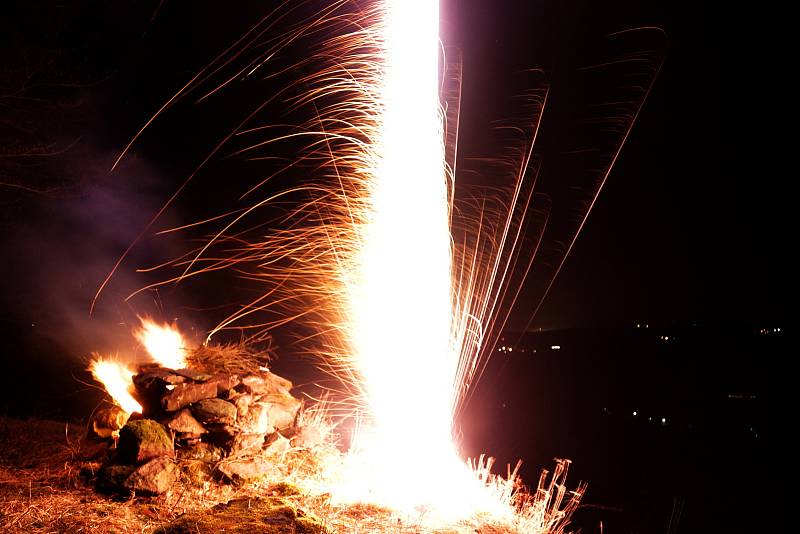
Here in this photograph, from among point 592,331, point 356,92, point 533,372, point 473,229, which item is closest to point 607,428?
point 533,372

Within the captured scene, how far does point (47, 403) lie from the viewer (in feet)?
31.5

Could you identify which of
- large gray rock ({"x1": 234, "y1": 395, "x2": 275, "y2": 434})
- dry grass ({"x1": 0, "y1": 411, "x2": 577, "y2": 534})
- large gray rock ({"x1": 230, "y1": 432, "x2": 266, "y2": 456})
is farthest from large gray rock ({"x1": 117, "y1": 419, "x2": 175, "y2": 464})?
large gray rock ({"x1": 234, "y1": 395, "x2": 275, "y2": 434})

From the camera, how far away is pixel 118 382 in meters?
6.04

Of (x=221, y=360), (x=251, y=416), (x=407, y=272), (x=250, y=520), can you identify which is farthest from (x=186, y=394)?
(x=407, y=272)

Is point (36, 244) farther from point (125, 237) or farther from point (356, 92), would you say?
point (356, 92)

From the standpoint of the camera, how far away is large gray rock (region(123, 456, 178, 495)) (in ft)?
13.9

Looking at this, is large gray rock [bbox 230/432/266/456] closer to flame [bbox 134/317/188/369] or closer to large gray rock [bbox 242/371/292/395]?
large gray rock [bbox 242/371/292/395]

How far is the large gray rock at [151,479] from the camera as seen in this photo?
13.9 ft

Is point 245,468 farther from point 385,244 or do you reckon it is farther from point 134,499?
point 385,244

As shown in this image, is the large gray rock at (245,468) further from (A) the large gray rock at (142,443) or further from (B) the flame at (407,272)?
(B) the flame at (407,272)

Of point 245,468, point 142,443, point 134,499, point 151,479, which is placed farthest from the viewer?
point 245,468

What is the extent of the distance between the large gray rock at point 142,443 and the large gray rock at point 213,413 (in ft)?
1.52

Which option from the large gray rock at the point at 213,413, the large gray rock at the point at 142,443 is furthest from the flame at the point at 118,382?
the large gray rock at the point at 142,443

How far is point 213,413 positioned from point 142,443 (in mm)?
762
